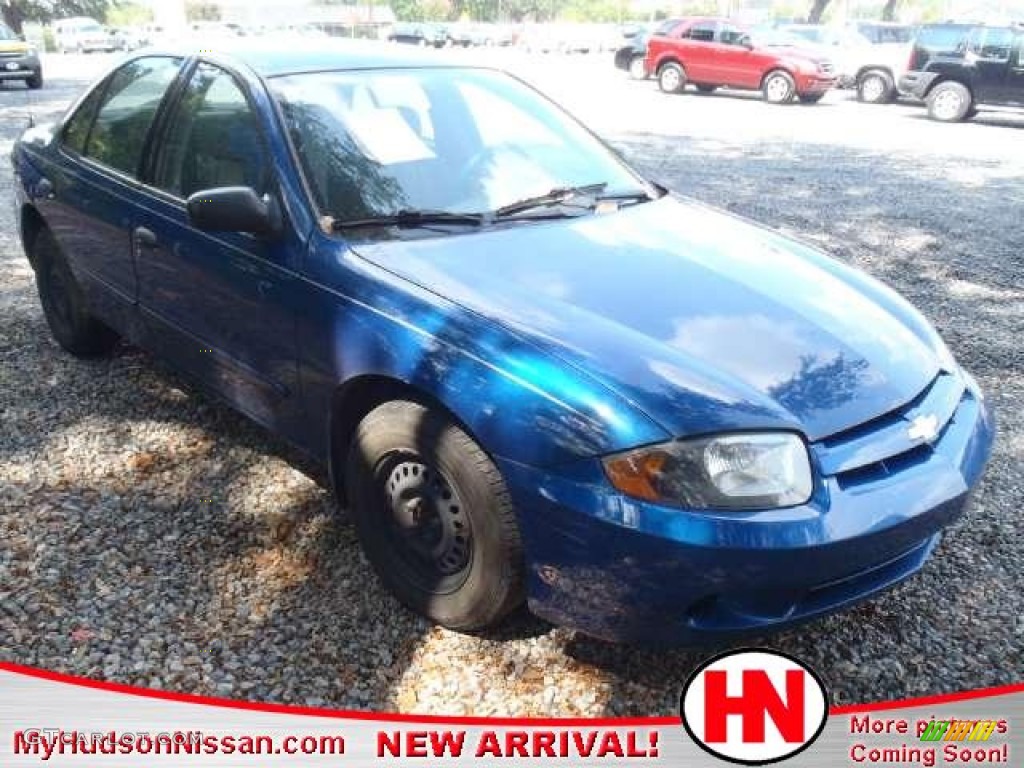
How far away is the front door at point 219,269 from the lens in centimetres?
288

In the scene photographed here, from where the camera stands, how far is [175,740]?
7.41ft

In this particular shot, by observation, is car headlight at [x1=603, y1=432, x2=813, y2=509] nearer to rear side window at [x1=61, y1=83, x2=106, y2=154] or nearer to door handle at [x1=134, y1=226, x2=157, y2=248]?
door handle at [x1=134, y1=226, x2=157, y2=248]

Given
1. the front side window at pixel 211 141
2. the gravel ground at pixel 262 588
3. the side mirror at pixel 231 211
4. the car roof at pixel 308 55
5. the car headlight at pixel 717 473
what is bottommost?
the gravel ground at pixel 262 588

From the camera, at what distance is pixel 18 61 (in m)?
17.5

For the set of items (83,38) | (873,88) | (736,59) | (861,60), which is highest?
(736,59)

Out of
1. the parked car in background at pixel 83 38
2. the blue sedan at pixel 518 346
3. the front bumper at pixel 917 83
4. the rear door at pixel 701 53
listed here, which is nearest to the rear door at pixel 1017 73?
the front bumper at pixel 917 83

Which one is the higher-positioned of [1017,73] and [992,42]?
[992,42]

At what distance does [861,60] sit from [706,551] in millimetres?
19439

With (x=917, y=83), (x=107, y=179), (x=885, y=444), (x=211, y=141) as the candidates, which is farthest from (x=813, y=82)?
(x=885, y=444)

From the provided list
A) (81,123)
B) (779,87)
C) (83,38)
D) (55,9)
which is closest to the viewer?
(81,123)

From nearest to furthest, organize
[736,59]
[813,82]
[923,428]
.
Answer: [923,428] < [813,82] < [736,59]

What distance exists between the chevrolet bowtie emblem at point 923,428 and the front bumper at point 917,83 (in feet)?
49.6

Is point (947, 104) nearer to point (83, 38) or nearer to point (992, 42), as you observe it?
point (992, 42)

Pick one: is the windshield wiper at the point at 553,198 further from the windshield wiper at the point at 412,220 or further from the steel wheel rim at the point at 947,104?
the steel wheel rim at the point at 947,104
